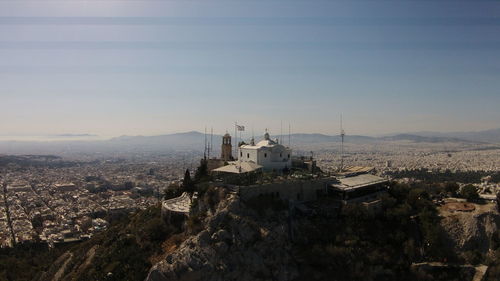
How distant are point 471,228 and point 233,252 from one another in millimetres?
19752

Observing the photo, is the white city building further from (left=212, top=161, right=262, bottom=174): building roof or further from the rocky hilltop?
the rocky hilltop

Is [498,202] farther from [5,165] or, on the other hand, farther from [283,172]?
[5,165]

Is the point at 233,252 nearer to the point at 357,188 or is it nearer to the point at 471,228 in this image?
the point at 357,188

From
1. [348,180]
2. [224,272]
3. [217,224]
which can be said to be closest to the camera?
[224,272]

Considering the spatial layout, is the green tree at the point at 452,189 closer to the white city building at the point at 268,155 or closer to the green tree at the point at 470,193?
the green tree at the point at 470,193

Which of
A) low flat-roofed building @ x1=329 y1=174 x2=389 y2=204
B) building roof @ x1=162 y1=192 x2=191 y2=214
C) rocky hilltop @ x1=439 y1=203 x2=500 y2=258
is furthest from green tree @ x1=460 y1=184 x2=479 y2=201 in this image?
building roof @ x1=162 y1=192 x2=191 y2=214

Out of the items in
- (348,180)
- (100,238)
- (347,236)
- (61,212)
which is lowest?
(61,212)

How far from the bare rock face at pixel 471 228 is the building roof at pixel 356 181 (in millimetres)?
6486

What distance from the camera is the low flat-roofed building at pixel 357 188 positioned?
3203 centimetres

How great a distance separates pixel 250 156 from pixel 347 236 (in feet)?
39.8

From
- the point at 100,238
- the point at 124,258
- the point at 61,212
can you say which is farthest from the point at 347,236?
the point at 61,212

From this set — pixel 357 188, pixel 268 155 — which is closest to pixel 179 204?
pixel 268 155

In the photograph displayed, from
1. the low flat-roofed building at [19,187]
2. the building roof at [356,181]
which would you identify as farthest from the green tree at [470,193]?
the low flat-roofed building at [19,187]

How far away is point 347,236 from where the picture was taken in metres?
27.4
